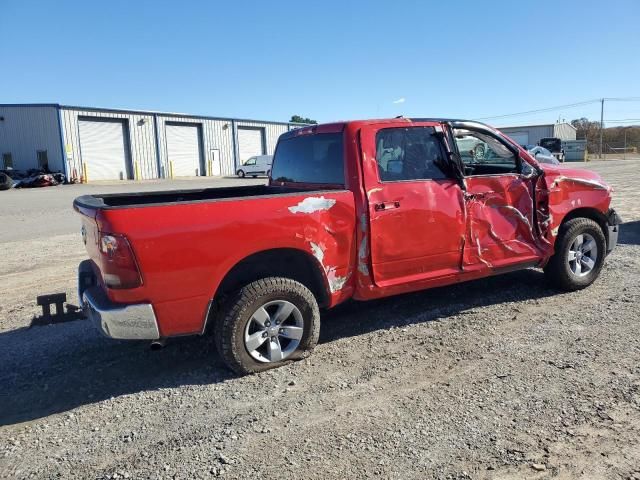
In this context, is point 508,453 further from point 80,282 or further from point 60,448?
point 80,282

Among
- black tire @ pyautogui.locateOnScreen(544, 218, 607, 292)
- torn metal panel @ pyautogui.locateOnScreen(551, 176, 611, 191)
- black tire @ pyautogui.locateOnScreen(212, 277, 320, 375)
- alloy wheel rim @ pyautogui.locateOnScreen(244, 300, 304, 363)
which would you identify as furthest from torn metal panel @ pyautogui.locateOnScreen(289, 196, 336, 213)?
black tire @ pyautogui.locateOnScreen(544, 218, 607, 292)

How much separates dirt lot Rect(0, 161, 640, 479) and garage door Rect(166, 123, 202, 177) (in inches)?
1634

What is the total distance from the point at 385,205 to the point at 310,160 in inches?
41.3

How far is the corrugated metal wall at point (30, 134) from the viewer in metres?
36.5

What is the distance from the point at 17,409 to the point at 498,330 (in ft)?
13.3

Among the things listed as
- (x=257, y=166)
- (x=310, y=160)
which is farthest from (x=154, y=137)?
(x=310, y=160)

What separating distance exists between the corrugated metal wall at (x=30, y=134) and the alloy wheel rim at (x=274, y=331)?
37395 millimetres

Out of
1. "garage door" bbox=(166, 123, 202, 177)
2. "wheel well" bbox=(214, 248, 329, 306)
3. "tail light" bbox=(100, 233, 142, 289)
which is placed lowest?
"wheel well" bbox=(214, 248, 329, 306)

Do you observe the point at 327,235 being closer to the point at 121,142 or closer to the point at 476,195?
the point at 476,195

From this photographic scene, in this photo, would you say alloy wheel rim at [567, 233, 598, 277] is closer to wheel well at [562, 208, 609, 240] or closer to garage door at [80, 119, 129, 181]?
wheel well at [562, 208, 609, 240]

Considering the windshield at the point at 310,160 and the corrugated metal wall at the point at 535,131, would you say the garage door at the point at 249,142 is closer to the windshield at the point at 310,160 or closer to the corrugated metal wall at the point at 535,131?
the corrugated metal wall at the point at 535,131

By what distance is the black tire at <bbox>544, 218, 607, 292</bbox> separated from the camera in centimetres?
569

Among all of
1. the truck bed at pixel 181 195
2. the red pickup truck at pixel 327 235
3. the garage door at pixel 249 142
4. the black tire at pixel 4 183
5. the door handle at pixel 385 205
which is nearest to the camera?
the red pickup truck at pixel 327 235

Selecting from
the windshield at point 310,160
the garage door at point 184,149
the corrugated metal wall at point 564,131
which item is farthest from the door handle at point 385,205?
the corrugated metal wall at point 564,131
